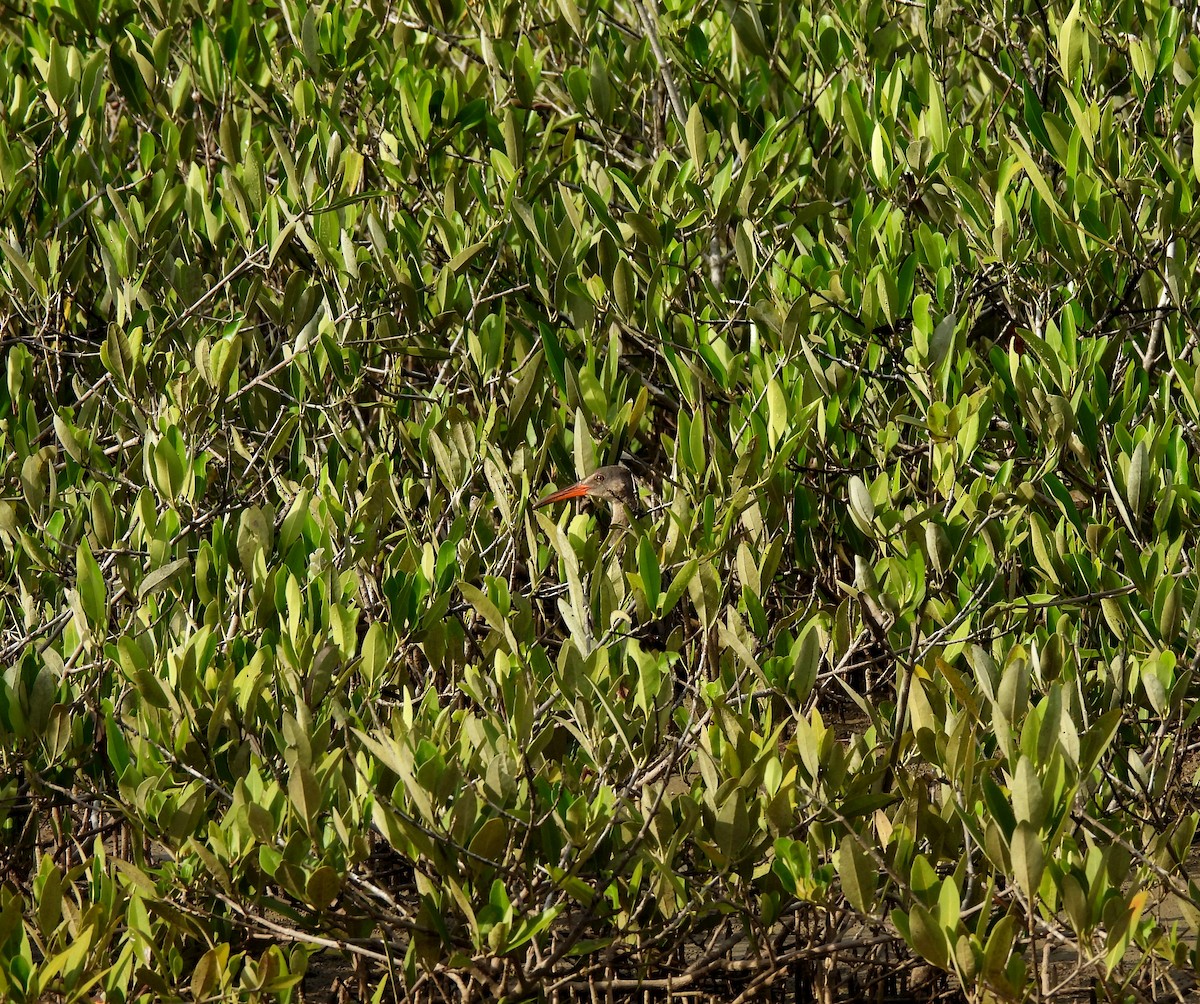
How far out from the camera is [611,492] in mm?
4281

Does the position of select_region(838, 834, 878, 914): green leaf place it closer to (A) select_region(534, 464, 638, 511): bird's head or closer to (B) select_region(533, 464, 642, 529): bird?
(B) select_region(533, 464, 642, 529): bird

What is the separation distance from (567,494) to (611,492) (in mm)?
190

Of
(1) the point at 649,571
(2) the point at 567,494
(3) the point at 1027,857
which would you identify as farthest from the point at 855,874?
(2) the point at 567,494

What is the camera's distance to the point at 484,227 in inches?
193

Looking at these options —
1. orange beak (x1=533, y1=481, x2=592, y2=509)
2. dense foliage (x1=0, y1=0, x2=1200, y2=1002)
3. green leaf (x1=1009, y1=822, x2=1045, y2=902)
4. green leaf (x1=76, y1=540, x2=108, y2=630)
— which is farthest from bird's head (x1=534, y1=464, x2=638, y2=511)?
green leaf (x1=1009, y1=822, x2=1045, y2=902)

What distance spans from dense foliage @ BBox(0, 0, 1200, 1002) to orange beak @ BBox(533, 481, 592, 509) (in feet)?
0.54

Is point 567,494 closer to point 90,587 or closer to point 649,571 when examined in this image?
point 649,571

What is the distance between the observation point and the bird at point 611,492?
414cm

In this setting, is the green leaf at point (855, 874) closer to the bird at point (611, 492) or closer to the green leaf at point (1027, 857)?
the green leaf at point (1027, 857)

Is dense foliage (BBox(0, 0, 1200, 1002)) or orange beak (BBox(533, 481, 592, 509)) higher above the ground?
dense foliage (BBox(0, 0, 1200, 1002))

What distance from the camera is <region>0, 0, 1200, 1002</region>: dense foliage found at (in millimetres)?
2816

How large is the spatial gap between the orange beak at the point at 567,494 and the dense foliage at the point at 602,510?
164 mm

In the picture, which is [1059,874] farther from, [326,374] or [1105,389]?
[326,374]

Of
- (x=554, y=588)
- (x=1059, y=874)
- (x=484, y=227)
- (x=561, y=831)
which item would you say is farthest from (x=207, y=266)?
(x=1059, y=874)
